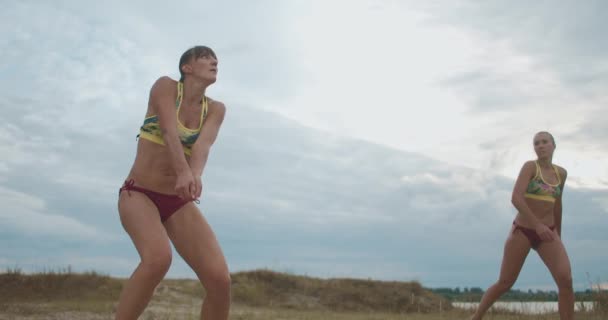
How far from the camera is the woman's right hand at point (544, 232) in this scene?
25.5 ft

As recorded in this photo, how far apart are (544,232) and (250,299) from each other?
405 inches

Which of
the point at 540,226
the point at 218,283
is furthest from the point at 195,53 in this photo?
the point at 540,226

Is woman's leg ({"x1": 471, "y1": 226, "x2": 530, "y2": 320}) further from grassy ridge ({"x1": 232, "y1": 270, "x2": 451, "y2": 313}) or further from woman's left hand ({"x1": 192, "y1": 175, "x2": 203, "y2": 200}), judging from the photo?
grassy ridge ({"x1": 232, "y1": 270, "x2": 451, "y2": 313})

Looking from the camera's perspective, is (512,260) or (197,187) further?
(512,260)

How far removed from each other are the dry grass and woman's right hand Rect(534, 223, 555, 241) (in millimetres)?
4336

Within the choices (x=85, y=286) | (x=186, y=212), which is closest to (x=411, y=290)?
(x=85, y=286)

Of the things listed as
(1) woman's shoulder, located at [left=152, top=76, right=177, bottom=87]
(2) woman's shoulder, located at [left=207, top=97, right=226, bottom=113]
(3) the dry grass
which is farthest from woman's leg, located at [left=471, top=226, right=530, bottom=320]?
(1) woman's shoulder, located at [left=152, top=76, right=177, bottom=87]

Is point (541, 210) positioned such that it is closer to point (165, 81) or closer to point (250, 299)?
point (165, 81)

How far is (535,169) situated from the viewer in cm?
816

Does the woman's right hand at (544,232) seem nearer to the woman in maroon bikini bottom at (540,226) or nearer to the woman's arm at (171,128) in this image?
the woman in maroon bikini bottom at (540,226)

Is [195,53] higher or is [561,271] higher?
[195,53]

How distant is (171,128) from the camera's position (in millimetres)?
4371

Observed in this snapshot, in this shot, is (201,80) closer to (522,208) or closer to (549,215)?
(522,208)

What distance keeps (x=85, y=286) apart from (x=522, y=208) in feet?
38.5
